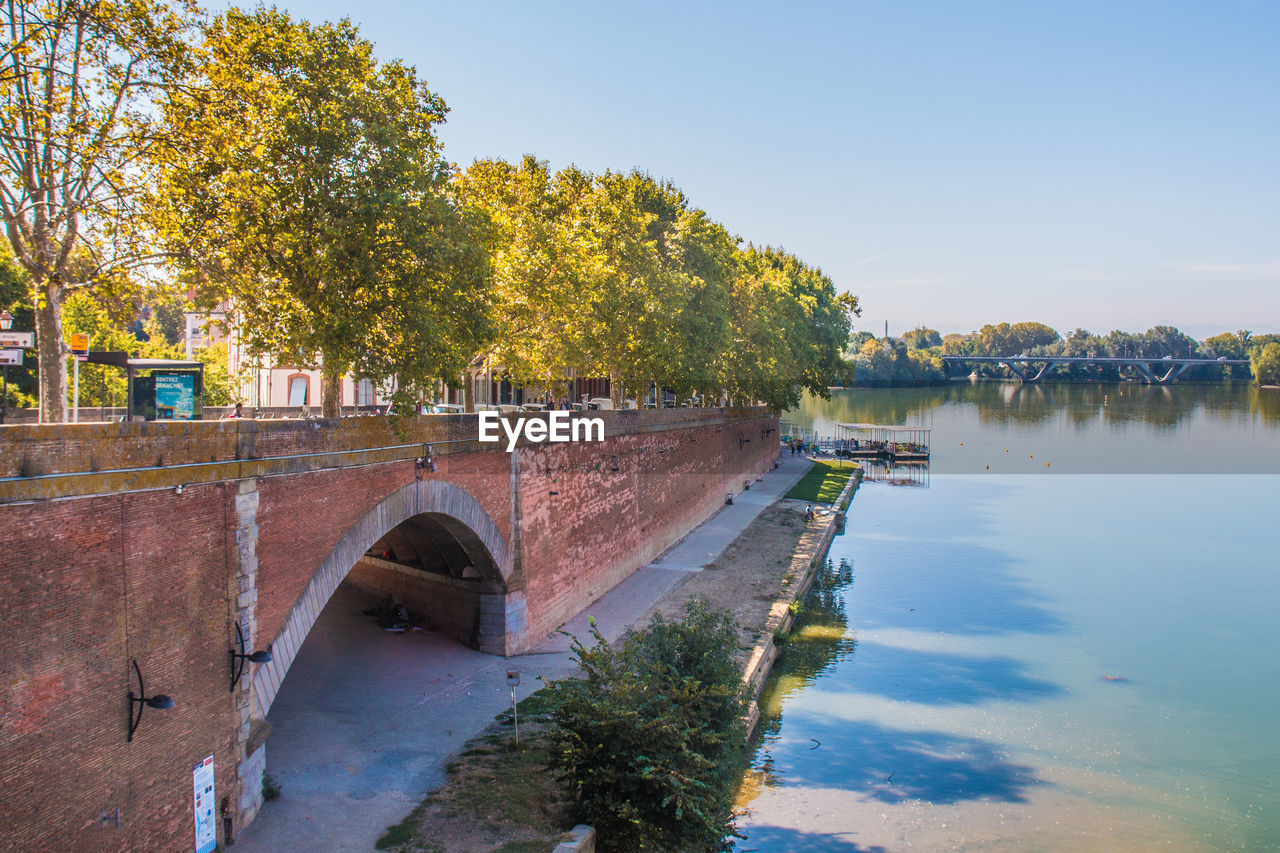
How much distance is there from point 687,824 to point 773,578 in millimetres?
20402

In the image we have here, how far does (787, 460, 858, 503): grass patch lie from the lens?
5766cm

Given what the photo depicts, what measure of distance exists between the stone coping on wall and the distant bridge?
177 meters

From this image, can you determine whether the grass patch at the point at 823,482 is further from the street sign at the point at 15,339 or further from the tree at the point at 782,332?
the street sign at the point at 15,339

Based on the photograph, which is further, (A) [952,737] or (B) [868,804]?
(A) [952,737]

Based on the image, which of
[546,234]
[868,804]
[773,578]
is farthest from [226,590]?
[773,578]

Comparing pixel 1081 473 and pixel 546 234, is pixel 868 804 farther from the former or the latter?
pixel 1081 473

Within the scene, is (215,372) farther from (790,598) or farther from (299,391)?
(790,598)

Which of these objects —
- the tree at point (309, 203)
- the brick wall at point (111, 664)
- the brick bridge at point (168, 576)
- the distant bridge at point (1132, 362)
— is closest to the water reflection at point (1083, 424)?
the distant bridge at point (1132, 362)

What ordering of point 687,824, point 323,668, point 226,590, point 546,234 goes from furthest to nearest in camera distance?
point 546,234 < point 323,668 < point 687,824 < point 226,590

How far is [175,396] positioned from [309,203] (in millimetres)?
4265

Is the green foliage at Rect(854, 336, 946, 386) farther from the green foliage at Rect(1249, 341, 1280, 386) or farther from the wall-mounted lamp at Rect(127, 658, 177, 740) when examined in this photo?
the wall-mounted lamp at Rect(127, 658, 177, 740)

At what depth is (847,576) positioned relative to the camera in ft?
129

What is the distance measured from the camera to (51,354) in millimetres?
14086

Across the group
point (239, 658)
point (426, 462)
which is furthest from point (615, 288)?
point (239, 658)
